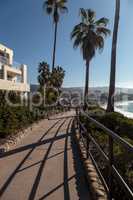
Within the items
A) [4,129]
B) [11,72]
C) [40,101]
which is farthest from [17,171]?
[11,72]

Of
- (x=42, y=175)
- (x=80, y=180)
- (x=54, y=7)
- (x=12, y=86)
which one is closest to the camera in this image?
(x=80, y=180)

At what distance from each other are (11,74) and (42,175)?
3332 cm

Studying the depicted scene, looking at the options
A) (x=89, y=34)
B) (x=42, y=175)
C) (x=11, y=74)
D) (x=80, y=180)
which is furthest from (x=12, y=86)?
(x=80, y=180)

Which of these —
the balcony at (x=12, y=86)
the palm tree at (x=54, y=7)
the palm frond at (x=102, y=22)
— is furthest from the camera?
the palm tree at (x=54, y=7)

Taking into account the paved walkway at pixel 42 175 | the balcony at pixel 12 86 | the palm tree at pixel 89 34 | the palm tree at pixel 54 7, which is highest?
the palm tree at pixel 54 7

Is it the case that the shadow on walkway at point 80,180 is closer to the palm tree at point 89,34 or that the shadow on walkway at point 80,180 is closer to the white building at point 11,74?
the palm tree at point 89,34

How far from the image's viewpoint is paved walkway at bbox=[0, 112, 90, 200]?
4.28m

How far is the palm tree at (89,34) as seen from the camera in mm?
24828

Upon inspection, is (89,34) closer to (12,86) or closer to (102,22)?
(102,22)

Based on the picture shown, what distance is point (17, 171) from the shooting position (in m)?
5.46

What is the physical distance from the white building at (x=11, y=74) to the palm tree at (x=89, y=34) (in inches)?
344

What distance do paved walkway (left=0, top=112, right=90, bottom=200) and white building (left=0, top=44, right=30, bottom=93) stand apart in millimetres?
20955

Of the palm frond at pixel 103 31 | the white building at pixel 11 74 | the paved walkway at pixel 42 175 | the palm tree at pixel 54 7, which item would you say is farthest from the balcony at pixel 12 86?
the paved walkway at pixel 42 175

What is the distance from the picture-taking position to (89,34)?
2502cm
